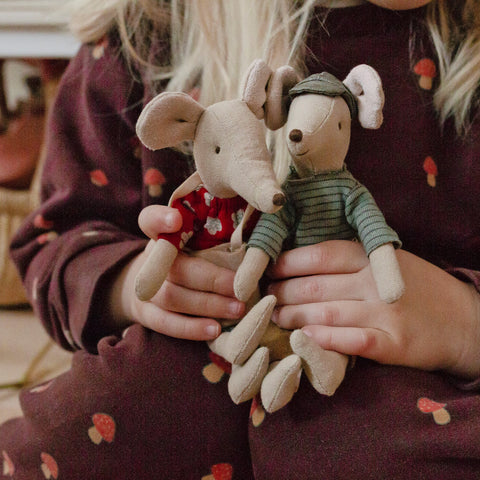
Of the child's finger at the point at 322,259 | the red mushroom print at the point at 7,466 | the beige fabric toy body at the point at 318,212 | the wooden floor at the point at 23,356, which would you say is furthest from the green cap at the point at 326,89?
the wooden floor at the point at 23,356

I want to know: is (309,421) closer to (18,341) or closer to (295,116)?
(295,116)

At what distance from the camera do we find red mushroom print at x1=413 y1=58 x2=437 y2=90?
1.92 ft

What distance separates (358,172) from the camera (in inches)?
22.5

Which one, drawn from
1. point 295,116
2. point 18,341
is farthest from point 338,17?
point 18,341

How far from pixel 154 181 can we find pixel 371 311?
0.30 metres

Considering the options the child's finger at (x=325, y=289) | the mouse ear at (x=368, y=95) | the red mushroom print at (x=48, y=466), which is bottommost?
the red mushroom print at (x=48, y=466)

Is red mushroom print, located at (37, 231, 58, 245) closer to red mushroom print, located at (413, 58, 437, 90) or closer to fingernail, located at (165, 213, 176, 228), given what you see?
fingernail, located at (165, 213, 176, 228)

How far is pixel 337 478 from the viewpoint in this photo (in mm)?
431

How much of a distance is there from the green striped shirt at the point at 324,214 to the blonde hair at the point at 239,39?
0.66ft

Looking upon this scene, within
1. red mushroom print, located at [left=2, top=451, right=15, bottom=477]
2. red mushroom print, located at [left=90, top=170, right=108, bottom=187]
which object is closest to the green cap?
red mushroom print, located at [left=90, top=170, right=108, bottom=187]

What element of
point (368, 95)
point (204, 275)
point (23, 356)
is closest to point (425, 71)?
point (368, 95)

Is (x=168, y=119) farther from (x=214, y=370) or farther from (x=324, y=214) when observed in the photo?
(x=214, y=370)

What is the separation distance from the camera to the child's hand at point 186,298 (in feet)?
1.41

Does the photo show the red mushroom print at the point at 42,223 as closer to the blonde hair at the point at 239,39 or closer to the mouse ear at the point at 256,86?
the blonde hair at the point at 239,39
